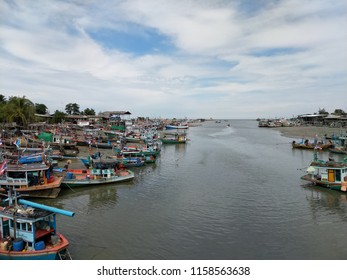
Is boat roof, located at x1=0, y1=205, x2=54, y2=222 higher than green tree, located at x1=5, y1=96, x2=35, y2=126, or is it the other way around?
green tree, located at x1=5, y1=96, x2=35, y2=126

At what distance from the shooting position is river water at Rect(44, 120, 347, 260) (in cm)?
1588

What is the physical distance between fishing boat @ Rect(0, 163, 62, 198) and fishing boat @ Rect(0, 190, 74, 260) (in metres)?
9.98

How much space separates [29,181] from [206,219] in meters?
14.8

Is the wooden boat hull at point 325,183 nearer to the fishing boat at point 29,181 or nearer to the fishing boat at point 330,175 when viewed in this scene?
the fishing boat at point 330,175

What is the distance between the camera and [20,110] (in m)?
60.0

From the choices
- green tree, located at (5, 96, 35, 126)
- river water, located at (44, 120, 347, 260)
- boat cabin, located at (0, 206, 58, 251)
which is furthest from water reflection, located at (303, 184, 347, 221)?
green tree, located at (5, 96, 35, 126)

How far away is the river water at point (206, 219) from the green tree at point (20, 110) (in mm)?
38769

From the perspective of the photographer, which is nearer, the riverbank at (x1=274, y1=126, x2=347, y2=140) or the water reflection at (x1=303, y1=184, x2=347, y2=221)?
the water reflection at (x1=303, y1=184, x2=347, y2=221)

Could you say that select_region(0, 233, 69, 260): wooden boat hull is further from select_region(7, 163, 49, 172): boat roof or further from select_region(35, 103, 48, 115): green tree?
select_region(35, 103, 48, 115): green tree

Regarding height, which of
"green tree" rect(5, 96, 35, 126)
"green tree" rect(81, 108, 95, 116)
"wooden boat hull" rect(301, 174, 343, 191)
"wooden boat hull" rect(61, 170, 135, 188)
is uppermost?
"green tree" rect(81, 108, 95, 116)

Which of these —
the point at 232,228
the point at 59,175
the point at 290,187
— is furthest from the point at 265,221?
the point at 59,175

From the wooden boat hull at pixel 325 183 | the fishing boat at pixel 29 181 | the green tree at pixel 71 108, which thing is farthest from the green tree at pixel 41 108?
the wooden boat hull at pixel 325 183

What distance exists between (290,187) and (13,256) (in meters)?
24.7

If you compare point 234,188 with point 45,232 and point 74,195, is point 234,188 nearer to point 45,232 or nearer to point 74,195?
point 74,195
